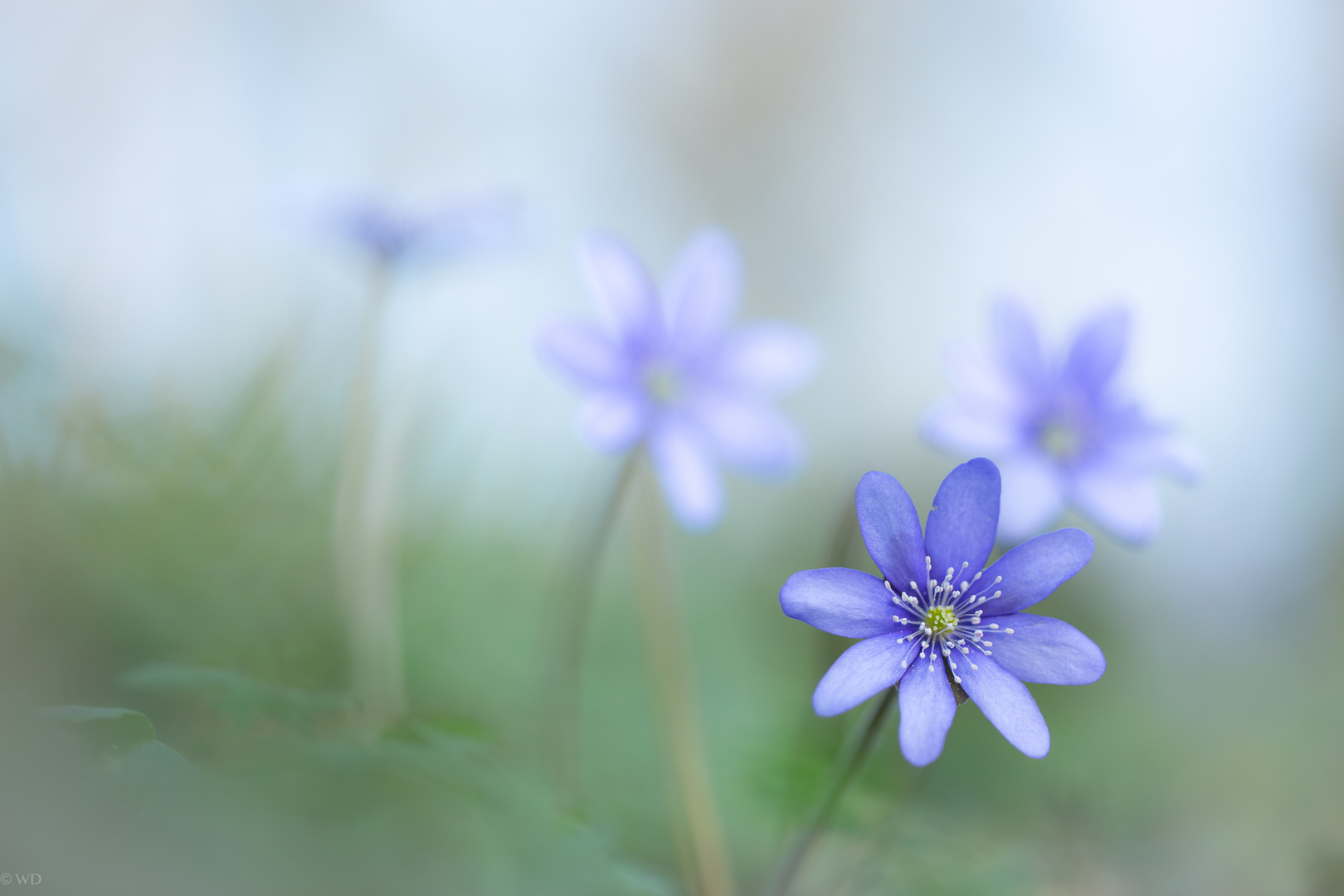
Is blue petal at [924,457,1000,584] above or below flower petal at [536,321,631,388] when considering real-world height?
below

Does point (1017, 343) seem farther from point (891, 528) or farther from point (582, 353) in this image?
point (582, 353)

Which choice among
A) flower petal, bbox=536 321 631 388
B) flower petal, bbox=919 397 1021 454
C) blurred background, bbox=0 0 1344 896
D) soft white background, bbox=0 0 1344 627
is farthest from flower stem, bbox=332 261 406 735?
flower petal, bbox=919 397 1021 454

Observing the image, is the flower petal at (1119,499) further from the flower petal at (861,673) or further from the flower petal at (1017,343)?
the flower petal at (861,673)

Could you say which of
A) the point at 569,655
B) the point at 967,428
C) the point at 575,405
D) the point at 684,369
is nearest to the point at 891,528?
the point at 967,428

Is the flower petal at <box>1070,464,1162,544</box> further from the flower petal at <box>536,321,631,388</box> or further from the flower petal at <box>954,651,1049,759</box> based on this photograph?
the flower petal at <box>536,321,631,388</box>

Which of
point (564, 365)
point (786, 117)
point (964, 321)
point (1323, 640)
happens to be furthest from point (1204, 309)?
point (564, 365)

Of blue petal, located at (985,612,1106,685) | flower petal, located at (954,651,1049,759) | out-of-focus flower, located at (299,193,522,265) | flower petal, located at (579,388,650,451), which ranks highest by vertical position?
out-of-focus flower, located at (299,193,522,265)

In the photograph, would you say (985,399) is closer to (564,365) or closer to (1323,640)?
(564,365)
